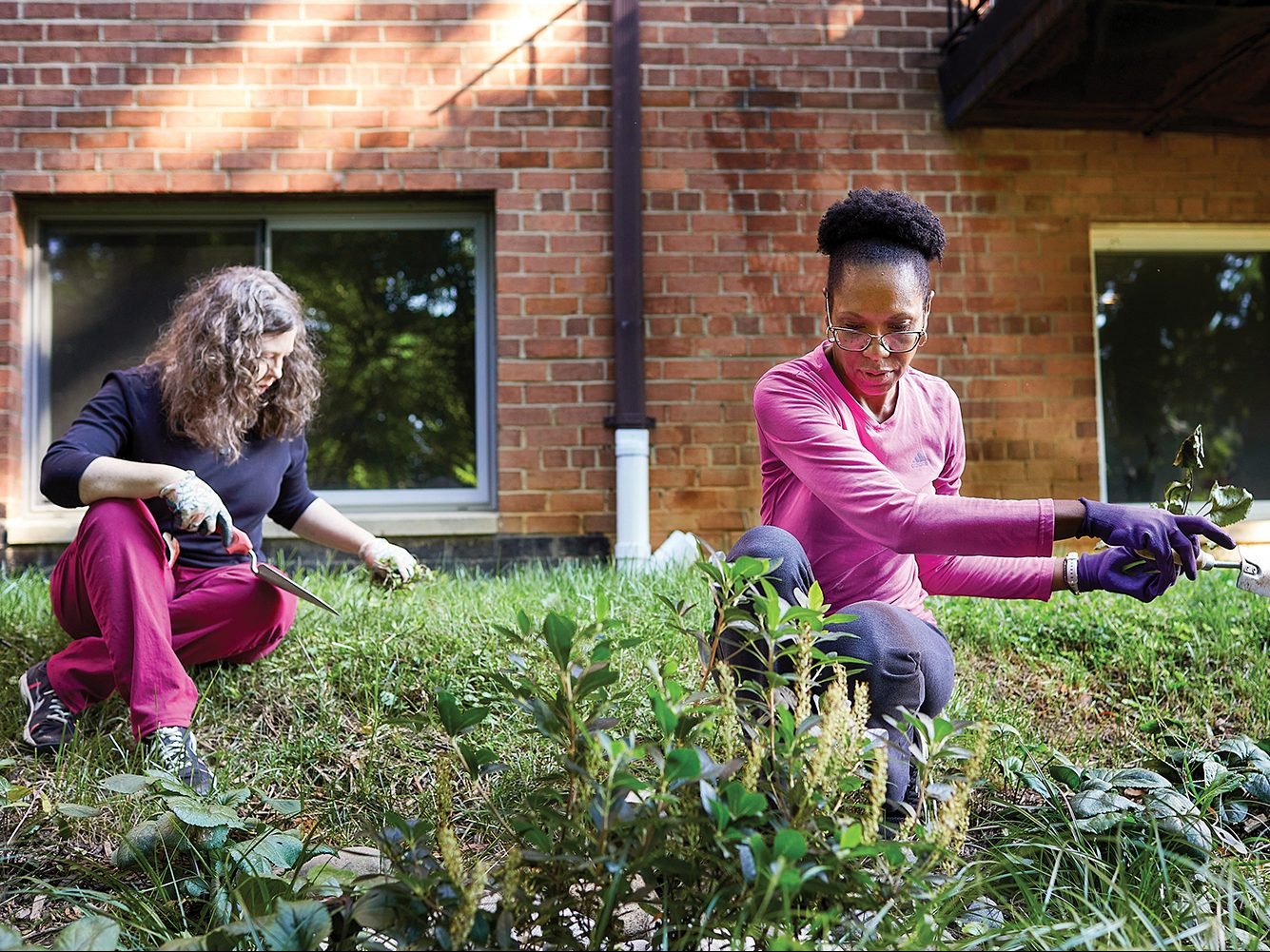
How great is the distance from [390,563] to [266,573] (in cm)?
40

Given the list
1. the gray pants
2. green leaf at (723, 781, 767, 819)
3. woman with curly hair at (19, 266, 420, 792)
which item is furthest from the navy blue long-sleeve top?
green leaf at (723, 781, 767, 819)

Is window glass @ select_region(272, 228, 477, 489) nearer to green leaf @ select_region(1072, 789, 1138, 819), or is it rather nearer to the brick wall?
the brick wall

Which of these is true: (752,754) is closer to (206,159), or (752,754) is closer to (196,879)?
Result: (196,879)

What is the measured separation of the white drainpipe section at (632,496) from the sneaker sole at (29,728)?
234cm

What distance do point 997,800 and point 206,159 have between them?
4.16m

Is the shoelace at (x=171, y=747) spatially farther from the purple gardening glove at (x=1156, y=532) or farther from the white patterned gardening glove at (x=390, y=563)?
the purple gardening glove at (x=1156, y=532)

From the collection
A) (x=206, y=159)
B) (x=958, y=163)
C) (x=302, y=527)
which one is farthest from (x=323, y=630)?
(x=958, y=163)

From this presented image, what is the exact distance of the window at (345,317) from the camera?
492cm

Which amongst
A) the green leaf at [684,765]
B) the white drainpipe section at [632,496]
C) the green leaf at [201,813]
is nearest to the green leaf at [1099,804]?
the green leaf at [684,765]

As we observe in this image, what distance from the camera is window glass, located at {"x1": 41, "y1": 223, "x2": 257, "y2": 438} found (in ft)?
16.1

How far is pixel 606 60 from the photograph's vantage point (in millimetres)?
4867

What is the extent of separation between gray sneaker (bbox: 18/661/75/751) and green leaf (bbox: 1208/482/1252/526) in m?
2.67

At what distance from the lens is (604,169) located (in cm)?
486

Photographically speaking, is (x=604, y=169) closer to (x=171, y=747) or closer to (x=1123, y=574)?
(x=171, y=747)
